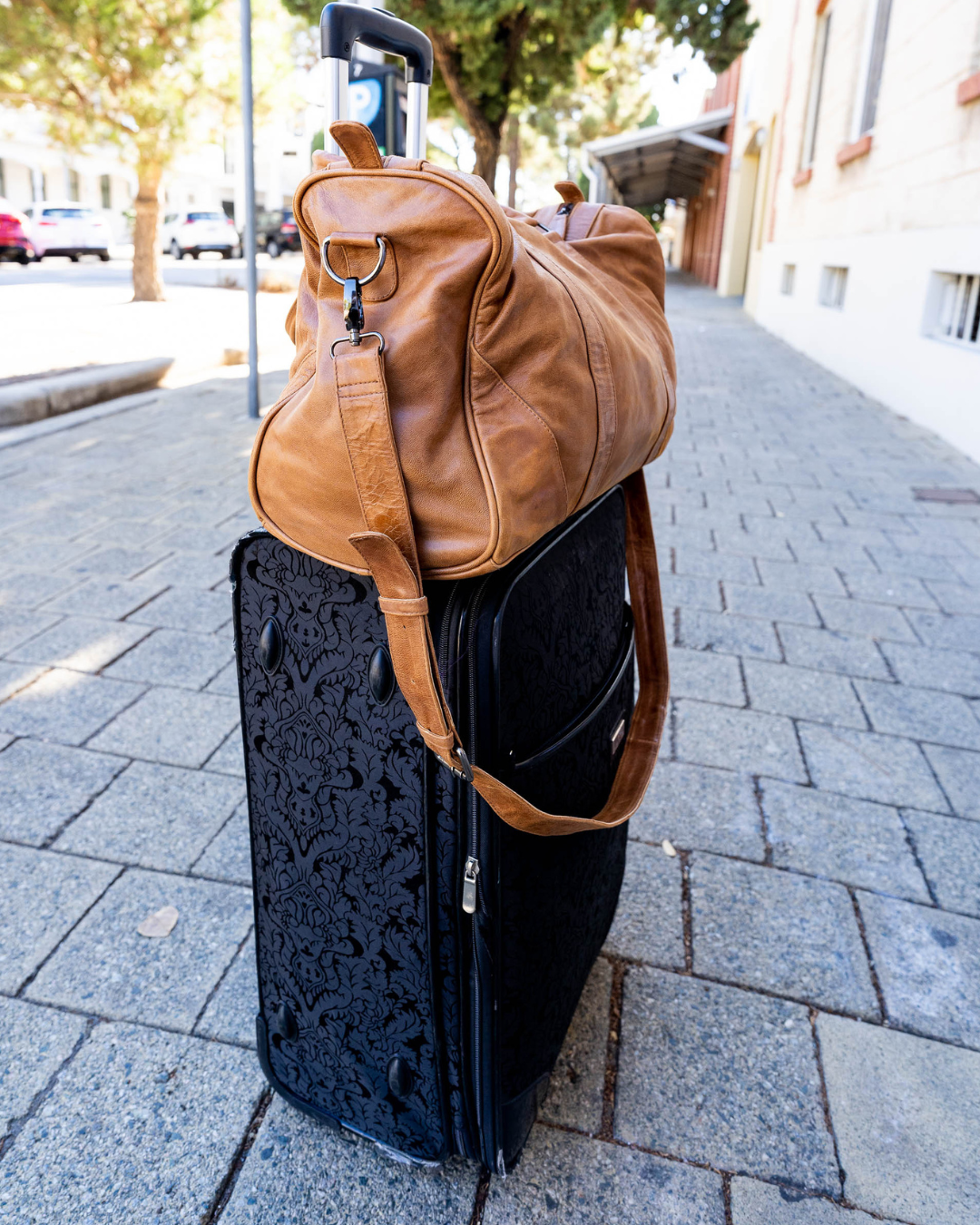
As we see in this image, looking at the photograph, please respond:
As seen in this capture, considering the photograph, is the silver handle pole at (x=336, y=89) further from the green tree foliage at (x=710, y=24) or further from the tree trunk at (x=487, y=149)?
the tree trunk at (x=487, y=149)

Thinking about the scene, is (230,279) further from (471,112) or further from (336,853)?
(336,853)

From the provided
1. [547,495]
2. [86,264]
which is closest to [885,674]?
[547,495]

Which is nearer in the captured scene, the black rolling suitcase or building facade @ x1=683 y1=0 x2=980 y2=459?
the black rolling suitcase

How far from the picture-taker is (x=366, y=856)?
1.21m

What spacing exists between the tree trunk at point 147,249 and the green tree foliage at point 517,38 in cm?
371

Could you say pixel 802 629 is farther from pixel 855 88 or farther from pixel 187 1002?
pixel 855 88

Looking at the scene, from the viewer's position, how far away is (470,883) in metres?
1.14

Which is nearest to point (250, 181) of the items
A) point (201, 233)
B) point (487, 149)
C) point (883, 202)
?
point (883, 202)

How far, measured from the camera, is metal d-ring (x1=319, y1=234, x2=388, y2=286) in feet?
2.86

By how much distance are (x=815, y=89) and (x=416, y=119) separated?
43.4 ft

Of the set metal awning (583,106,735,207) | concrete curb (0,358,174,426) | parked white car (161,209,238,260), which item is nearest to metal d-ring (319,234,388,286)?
concrete curb (0,358,174,426)

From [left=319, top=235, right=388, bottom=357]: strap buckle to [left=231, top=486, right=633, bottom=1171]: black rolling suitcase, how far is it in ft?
0.95

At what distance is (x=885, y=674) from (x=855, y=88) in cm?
934

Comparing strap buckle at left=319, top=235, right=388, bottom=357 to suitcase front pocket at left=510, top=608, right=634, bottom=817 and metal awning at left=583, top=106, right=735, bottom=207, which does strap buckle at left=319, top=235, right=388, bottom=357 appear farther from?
metal awning at left=583, top=106, right=735, bottom=207
